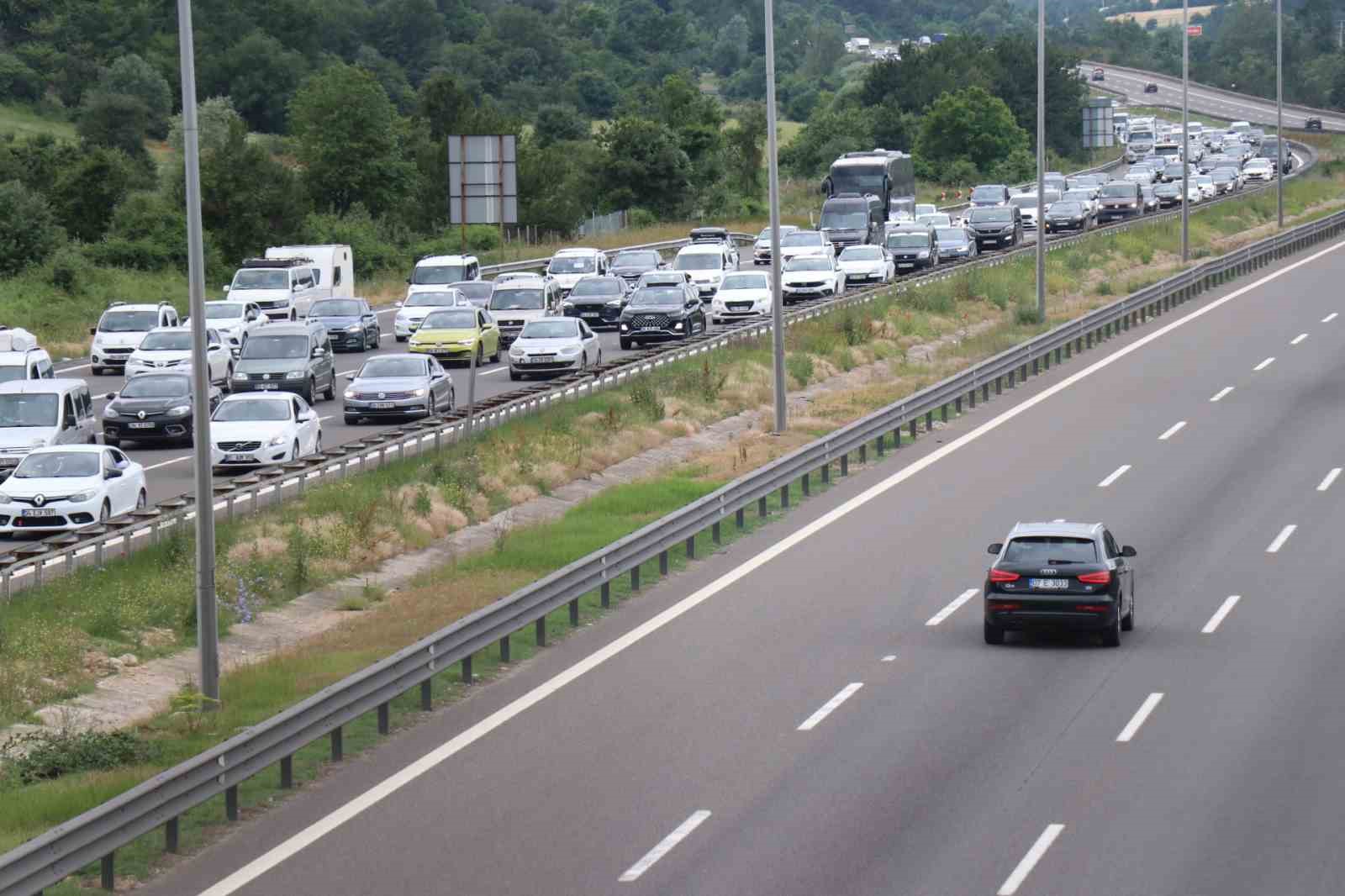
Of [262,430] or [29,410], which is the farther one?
[262,430]

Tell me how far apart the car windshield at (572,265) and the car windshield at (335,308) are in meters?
12.3

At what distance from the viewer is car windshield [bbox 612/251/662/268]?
71.1 meters

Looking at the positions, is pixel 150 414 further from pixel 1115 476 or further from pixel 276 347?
pixel 1115 476

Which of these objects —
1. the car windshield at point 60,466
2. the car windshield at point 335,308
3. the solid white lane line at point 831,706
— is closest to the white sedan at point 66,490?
the car windshield at point 60,466

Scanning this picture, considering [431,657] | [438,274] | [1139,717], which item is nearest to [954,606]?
[1139,717]

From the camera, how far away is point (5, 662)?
21.9 metres

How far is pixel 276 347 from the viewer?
45.5 m

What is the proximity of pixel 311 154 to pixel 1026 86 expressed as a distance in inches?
3193

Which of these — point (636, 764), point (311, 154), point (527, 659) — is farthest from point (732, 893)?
point (311, 154)

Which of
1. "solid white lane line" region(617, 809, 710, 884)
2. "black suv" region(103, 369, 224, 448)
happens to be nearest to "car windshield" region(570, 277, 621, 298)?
"black suv" region(103, 369, 224, 448)

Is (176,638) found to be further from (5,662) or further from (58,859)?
(58,859)

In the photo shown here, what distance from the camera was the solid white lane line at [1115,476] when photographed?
33.1 m

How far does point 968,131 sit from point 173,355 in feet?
318

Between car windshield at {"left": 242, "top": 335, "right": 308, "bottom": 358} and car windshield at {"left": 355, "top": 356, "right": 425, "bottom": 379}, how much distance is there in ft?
10.4
